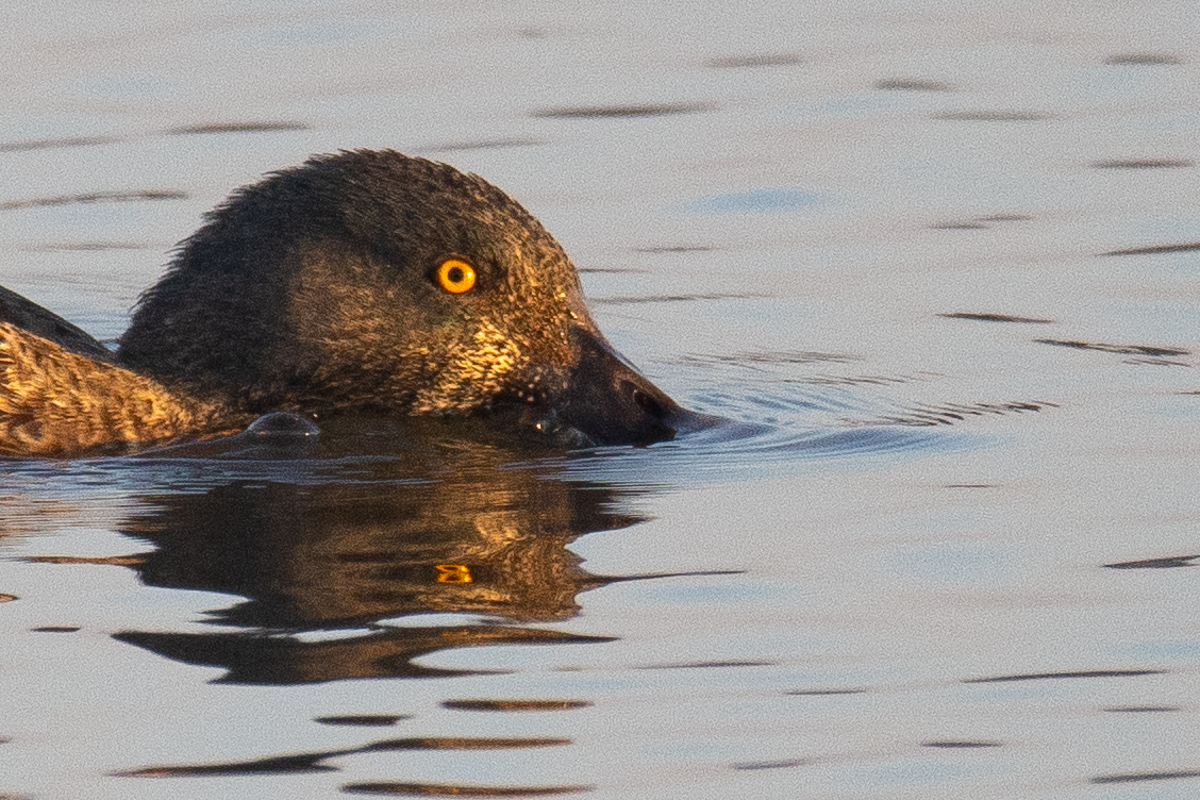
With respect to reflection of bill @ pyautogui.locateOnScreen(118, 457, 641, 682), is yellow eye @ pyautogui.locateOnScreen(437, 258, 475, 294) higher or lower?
higher

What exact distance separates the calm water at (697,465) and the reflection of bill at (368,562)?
0.07ft

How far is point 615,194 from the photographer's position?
535 inches

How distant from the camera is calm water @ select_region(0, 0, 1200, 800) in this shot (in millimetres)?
6039

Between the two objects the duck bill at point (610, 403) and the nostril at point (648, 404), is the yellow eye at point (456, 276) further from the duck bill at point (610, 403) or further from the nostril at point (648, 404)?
the nostril at point (648, 404)

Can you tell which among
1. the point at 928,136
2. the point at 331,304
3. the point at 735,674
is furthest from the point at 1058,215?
the point at 735,674

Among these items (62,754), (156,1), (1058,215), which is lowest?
(62,754)

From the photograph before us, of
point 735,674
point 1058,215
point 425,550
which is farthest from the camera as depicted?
point 1058,215

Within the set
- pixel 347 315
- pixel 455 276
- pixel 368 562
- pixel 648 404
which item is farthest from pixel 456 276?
pixel 368 562

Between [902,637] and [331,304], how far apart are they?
3.50 metres

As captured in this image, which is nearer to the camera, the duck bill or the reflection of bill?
the reflection of bill

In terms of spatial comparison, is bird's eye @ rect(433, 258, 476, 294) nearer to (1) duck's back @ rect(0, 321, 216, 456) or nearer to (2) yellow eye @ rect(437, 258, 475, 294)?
(2) yellow eye @ rect(437, 258, 475, 294)

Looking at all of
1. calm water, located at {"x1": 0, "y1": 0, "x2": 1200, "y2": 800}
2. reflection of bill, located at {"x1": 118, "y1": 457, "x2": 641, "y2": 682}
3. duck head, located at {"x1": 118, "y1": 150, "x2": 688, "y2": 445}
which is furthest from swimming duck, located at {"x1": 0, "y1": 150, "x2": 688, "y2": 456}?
reflection of bill, located at {"x1": 118, "y1": 457, "x2": 641, "y2": 682}

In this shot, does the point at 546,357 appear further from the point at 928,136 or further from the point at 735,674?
the point at 928,136

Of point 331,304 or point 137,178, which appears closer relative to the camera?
point 331,304
